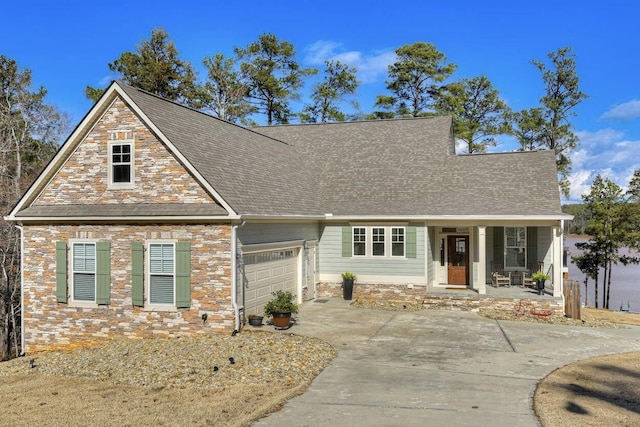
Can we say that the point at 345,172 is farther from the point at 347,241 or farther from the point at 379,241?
the point at 379,241

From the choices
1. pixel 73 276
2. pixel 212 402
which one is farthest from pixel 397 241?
pixel 212 402

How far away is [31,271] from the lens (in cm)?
1566

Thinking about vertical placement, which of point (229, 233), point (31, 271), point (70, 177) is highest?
point (70, 177)

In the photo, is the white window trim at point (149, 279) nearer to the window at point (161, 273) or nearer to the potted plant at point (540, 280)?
the window at point (161, 273)

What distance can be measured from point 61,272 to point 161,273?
10.5 feet

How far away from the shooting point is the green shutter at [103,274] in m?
14.8

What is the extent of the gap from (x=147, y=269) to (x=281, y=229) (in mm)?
4605

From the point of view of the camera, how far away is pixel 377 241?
794 inches

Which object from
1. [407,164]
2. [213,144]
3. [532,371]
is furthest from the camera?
[407,164]

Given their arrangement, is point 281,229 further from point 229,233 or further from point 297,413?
point 297,413

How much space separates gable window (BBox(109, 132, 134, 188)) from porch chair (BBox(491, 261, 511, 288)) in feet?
45.3

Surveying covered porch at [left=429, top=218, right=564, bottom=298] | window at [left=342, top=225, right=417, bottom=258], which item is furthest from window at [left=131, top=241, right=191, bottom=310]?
covered porch at [left=429, top=218, right=564, bottom=298]

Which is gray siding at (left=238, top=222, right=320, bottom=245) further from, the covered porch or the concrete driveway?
the covered porch

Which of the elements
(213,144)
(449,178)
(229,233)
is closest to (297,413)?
(229,233)
